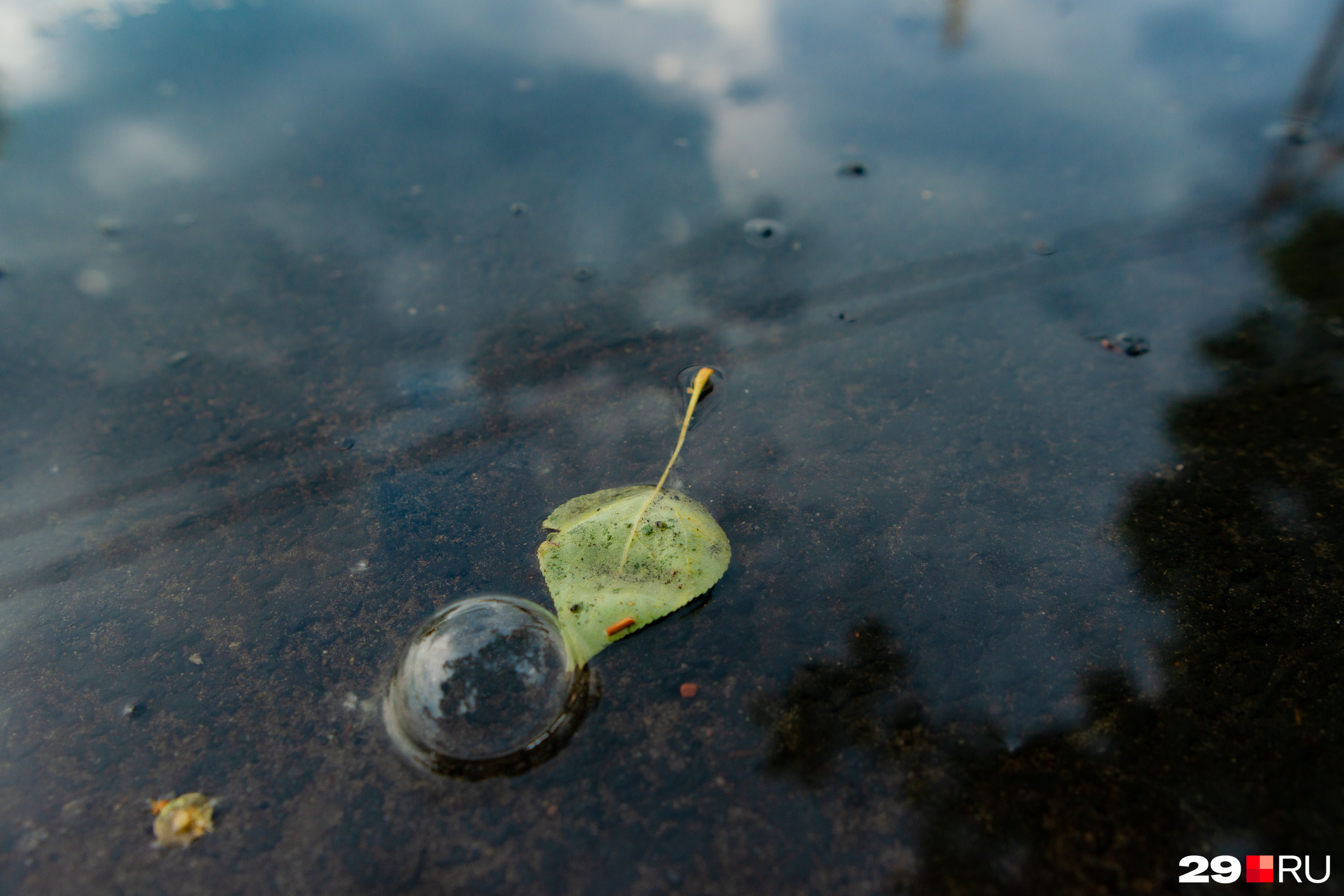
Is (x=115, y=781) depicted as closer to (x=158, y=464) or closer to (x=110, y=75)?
(x=158, y=464)

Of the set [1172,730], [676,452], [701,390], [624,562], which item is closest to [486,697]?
[624,562]

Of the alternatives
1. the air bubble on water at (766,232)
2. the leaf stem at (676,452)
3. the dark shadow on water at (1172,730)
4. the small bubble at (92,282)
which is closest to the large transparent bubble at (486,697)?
the leaf stem at (676,452)

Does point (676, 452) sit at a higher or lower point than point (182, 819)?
higher

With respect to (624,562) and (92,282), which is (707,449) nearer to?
(624,562)

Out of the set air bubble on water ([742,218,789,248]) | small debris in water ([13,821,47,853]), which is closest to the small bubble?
small debris in water ([13,821,47,853])

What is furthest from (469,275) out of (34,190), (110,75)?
(110,75)
